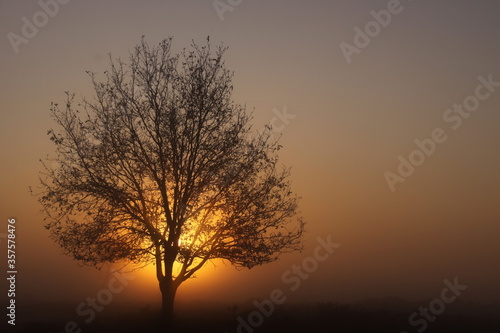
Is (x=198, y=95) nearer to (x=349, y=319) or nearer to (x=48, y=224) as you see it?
(x=48, y=224)

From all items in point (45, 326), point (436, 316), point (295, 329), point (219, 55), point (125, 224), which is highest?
point (219, 55)

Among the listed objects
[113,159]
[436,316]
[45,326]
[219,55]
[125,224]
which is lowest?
[436,316]

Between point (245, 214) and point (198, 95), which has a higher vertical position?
point (198, 95)

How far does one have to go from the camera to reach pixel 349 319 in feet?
105

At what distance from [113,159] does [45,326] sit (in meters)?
10.4

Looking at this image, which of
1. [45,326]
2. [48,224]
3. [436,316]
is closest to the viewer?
[48,224]

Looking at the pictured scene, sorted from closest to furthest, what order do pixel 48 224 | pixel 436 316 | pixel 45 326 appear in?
pixel 48 224 < pixel 45 326 < pixel 436 316

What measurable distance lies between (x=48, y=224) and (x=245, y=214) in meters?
10.5

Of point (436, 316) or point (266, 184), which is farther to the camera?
point (436, 316)

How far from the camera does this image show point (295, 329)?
3000 cm

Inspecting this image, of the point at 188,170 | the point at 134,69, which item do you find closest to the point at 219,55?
the point at 134,69

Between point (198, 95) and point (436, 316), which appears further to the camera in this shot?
point (436, 316)

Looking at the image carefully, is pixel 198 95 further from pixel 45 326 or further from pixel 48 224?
pixel 45 326

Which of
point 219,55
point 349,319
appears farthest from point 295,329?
point 219,55
